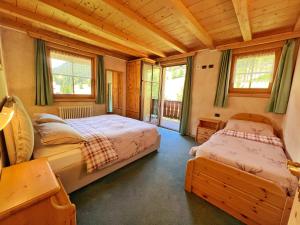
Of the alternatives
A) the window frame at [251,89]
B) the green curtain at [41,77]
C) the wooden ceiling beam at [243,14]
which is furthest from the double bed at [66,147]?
the window frame at [251,89]

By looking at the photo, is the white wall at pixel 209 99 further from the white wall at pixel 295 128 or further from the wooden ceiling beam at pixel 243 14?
the wooden ceiling beam at pixel 243 14

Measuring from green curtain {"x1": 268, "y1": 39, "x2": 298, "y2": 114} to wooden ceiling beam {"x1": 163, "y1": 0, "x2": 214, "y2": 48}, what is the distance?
1335mm

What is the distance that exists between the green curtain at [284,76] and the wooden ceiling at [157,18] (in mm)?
296

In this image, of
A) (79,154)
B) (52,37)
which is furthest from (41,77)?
(79,154)

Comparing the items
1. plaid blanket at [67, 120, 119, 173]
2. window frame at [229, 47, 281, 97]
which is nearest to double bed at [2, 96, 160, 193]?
plaid blanket at [67, 120, 119, 173]

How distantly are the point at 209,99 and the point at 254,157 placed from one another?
2059mm

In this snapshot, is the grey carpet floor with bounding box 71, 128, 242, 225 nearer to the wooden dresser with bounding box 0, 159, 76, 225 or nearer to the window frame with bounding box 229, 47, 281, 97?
the wooden dresser with bounding box 0, 159, 76, 225

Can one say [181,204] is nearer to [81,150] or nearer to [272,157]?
[272,157]

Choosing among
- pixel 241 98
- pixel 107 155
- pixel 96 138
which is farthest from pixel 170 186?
pixel 241 98

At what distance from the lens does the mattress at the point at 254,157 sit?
1163 mm

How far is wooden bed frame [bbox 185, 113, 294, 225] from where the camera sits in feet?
3.71

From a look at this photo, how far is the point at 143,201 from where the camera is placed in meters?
1.50

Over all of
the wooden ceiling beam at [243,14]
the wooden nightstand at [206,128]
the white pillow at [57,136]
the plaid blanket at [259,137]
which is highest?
the wooden ceiling beam at [243,14]

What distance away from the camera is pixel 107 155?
66.3 inches
